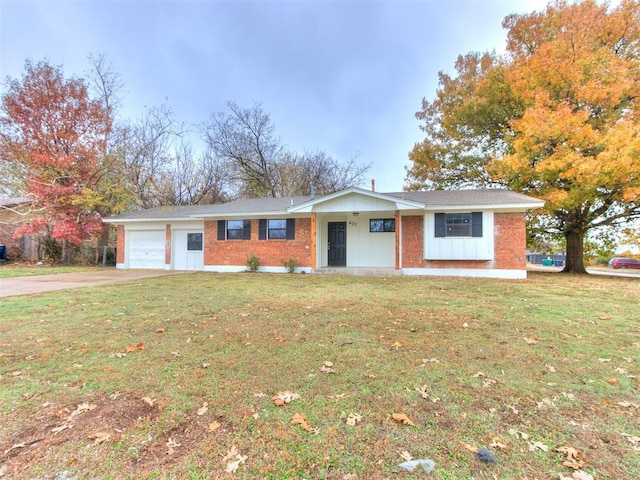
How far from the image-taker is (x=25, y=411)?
99.3 inches

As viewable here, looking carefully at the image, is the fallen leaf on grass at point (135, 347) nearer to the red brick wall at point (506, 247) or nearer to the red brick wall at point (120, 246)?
the red brick wall at point (506, 247)

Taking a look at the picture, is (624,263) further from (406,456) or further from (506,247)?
(406,456)

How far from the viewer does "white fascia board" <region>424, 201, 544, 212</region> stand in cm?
Result: 1106

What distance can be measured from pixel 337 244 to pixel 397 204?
150 inches

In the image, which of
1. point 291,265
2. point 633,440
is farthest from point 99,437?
point 291,265

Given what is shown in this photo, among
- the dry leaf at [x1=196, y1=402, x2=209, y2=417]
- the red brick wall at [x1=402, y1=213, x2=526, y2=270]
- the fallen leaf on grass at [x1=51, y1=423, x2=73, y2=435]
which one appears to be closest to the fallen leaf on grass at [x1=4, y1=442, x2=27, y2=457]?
the fallen leaf on grass at [x1=51, y1=423, x2=73, y2=435]

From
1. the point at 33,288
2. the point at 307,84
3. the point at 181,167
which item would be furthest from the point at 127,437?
the point at 181,167

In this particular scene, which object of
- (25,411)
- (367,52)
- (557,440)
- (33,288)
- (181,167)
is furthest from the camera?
(181,167)

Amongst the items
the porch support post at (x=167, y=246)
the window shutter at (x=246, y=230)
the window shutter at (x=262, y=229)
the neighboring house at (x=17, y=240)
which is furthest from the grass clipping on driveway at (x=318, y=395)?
the neighboring house at (x=17, y=240)

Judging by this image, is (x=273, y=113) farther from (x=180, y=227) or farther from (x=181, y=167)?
(x=180, y=227)

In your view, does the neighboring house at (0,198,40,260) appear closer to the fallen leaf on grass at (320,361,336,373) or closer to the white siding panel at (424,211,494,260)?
the white siding panel at (424,211,494,260)

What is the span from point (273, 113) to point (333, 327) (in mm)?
24219

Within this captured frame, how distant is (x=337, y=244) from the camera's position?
14695mm

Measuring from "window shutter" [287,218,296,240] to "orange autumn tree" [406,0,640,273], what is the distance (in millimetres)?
9395
